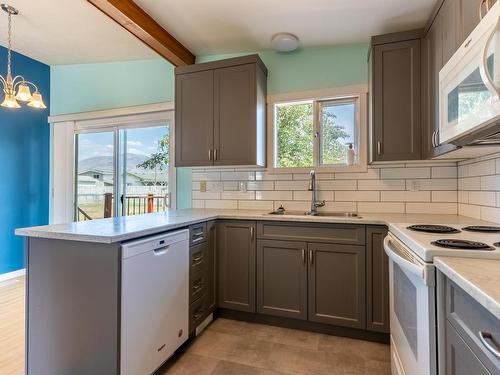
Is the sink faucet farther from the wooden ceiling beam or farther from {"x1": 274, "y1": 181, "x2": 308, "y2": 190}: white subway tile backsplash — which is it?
the wooden ceiling beam

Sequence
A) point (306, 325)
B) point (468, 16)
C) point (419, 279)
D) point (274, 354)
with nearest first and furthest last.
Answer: point (419, 279) → point (468, 16) → point (274, 354) → point (306, 325)

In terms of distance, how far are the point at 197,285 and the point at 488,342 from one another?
1848 millimetres

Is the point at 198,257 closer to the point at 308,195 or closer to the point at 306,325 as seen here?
the point at 306,325

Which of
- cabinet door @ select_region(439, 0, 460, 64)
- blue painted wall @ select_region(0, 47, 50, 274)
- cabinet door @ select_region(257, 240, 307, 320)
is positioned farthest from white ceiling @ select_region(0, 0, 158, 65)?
cabinet door @ select_region(439, 0, 460, 64)

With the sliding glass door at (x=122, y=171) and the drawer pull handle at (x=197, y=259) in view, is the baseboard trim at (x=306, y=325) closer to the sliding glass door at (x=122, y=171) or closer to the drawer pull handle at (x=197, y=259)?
the drawer pull handle at (x=197, y=259)

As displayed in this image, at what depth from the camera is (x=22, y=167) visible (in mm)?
3641

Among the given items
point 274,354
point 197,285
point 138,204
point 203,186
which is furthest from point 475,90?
point 138,204

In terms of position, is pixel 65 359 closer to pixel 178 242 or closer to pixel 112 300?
pixel 112 300

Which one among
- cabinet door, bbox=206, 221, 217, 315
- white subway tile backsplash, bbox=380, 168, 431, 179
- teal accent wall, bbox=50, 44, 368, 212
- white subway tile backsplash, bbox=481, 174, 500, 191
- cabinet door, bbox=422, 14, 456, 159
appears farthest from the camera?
teal accent wall, bbox=50, 44, 368, 212

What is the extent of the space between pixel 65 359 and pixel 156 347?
0.46m

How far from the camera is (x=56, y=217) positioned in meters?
3.92

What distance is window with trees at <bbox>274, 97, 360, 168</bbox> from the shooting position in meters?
2.74

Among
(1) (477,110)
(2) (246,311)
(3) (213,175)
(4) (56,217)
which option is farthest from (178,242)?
(4) (56,217)

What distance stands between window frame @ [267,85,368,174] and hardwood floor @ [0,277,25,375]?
2447mm
